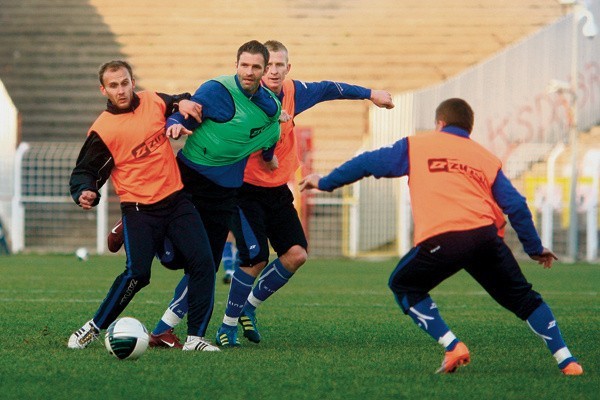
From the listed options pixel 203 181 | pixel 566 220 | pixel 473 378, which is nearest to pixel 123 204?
pixel 203 181

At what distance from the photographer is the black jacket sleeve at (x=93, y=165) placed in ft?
24.0

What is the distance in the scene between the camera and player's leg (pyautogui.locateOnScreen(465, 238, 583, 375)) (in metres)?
6.43

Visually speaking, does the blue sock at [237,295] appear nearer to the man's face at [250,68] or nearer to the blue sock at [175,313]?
the blue sock at [175,313]

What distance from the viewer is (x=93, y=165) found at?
7371mm

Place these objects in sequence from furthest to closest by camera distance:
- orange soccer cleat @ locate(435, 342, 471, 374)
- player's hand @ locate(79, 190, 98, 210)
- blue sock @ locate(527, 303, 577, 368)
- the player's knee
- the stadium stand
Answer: the stadium stand, the player's knee, player's hand @ locate(79, 190, 98, 210), blue sock @ locate(527, 303, 577, 368), orange soccer cleat @ locate(435, 342, 471, 374)

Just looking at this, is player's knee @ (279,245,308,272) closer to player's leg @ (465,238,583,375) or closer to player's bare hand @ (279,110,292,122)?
player's bare hand @ (279,110,292,122)

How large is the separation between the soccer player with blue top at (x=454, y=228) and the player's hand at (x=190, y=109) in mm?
1181

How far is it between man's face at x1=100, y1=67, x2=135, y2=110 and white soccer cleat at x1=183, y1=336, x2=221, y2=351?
1.48 m

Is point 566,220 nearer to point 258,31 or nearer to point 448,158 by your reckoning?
point 258,31

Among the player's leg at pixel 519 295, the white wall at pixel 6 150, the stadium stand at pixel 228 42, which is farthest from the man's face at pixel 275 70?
the stadium stand at pixel 228 42

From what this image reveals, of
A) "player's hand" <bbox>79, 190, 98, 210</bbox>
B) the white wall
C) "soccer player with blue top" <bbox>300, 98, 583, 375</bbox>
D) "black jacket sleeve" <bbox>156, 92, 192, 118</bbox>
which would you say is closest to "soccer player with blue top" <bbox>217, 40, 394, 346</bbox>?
"black jacket sleeve" <bbox>156, 92, 192, 118</bbox>

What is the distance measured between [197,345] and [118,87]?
164 cm

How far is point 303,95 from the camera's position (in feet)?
28.6

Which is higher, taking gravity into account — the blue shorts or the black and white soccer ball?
the blue shorts
